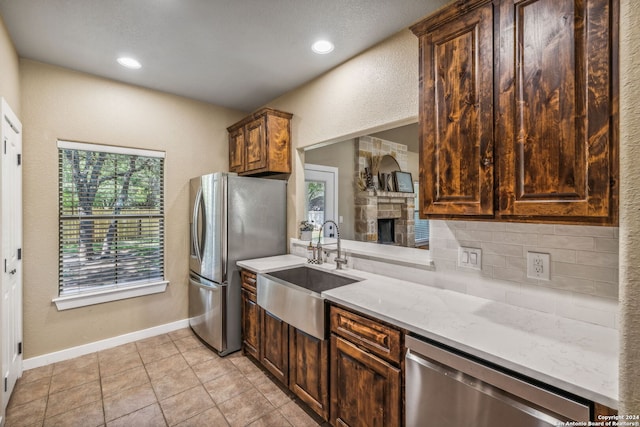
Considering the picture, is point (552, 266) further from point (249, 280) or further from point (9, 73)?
point (9, 73)

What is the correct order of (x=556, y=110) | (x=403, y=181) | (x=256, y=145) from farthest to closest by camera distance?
(x=403, y=181), (x=256, y=145), (x=556, y=110)

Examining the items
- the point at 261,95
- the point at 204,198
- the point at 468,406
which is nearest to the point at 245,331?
the point at 204,198


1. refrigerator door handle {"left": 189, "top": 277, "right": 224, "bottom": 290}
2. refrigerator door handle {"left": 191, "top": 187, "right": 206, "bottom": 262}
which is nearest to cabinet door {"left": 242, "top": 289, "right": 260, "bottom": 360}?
refrigerator door handle {"left": 189, "top": 277, "right": 224, "bottom": 290}

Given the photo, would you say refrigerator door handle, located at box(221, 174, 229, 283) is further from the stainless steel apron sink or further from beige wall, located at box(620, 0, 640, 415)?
beige wall, located at box(620, 0, 640, 415)

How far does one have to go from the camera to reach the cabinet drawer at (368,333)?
1.43 m

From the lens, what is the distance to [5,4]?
1.86m

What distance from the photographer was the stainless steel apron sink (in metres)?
1.86

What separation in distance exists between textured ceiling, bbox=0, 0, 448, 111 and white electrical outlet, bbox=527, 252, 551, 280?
1638 mm

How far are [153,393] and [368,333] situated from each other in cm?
186

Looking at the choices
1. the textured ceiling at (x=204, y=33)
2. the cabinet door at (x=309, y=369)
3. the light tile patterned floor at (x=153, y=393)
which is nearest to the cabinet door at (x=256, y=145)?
the textured ceiling at (x=204, y=33)

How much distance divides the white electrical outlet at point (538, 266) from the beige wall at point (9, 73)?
342cm

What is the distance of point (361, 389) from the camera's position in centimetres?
160

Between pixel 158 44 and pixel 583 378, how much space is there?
3.13 metres

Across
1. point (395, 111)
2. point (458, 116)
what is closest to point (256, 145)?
point (395, 111)
